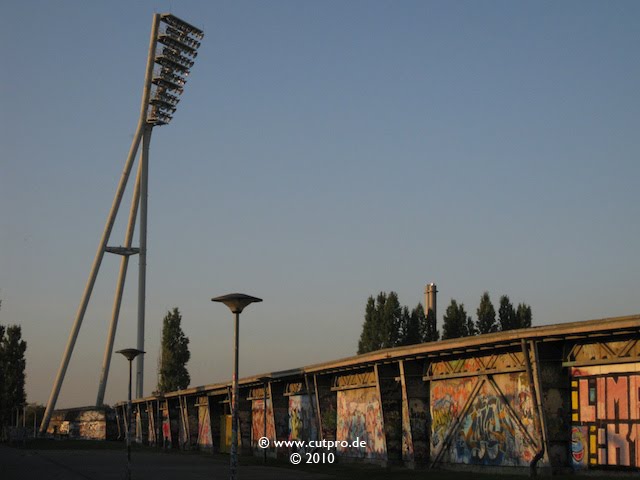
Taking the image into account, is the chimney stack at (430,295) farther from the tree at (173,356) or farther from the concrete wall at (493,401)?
the tree at (173,356)

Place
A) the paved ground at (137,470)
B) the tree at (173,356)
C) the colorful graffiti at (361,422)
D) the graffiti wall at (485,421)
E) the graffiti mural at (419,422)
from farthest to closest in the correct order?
the tree at (173,356), the colorful graffiti at (361,422), the graffiti mural at (419,422), the paved ground at (137,470), the graffiti wall at (485,421)

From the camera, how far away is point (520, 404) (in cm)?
3159

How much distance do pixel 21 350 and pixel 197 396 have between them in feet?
166

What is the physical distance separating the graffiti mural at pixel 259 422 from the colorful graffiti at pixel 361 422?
8.60m

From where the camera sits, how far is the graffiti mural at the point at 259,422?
5453 cm

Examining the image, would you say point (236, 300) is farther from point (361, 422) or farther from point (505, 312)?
point (505, 312)

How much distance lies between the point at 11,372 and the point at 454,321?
186ft

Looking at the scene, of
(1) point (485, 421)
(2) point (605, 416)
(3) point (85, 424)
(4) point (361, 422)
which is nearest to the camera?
(2) point (605, 416)

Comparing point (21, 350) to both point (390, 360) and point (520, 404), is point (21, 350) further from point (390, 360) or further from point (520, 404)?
point (520, 404)

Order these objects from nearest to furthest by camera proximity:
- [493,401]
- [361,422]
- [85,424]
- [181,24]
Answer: [493,401], [361,422], [181,24], [85,424]

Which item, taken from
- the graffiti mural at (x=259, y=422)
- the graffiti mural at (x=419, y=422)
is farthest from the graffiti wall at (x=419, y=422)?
the graffiti mural at (x=259, y=422)

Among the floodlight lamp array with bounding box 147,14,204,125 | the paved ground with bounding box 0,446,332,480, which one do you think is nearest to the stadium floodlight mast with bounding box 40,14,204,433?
the floodlight lamp array with bounding box 147,14,204,125

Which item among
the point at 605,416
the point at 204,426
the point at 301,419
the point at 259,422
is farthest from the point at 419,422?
the point at 204,426

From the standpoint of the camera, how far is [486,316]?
94438 mm
